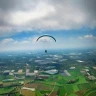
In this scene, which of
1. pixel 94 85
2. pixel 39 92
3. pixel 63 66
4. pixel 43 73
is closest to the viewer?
pixel 39 92

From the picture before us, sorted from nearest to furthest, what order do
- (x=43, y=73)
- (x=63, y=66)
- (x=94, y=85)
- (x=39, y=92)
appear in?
(x=39, y=92), (x=94, y=85), (x=43, y=73), (x=63, y=66)

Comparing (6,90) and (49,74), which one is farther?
(49,74)

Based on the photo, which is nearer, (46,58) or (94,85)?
(94,85)

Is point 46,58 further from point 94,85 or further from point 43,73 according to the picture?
point 94,85

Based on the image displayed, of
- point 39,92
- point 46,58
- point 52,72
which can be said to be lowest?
point 39,92

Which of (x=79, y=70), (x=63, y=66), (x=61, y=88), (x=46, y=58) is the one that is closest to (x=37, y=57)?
(x=46, y=58)

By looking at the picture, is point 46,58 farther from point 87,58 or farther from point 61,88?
point 61,88

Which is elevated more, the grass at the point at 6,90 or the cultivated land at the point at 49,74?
the cultivated land at the point at 49,74

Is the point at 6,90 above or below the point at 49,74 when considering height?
below

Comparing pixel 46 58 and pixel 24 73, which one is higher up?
pixel 46 58

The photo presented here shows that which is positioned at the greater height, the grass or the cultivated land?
the cultivated land
